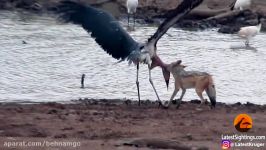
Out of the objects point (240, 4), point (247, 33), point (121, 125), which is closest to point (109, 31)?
point (121, 125)

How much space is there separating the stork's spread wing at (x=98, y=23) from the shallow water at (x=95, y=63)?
1.27 metres

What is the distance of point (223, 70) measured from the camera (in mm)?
14641

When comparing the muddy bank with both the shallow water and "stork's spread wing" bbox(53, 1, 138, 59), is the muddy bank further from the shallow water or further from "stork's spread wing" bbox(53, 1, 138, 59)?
"stork's spread wing" bbox(53, 1, 138, 59)

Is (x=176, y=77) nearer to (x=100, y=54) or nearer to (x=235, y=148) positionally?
(x=235, y=148)

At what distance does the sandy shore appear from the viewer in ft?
25.6

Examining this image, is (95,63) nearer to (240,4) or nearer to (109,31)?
(109,31)

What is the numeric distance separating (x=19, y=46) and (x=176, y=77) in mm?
6610

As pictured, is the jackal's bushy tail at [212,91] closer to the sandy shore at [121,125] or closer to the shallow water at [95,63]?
the sandy shore at [121,125]

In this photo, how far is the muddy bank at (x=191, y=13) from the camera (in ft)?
68.0

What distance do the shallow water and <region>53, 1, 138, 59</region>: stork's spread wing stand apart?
1268 mm

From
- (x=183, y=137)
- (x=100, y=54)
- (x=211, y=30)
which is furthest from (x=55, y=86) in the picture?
(x=211, y=30)

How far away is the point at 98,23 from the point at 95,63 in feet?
13.7

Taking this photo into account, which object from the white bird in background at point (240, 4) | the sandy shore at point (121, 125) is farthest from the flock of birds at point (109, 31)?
the white bird in background at point (240, 4)

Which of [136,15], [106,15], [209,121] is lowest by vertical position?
[136,15]
